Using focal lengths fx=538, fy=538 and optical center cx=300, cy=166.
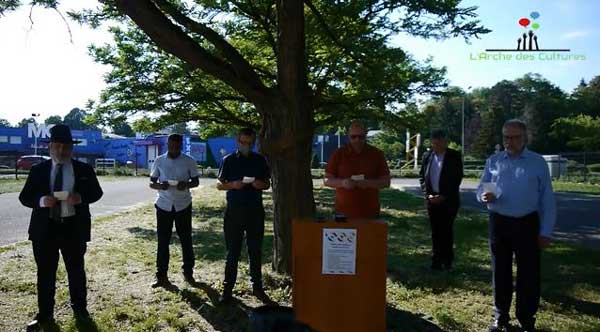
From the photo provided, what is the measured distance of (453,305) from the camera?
5883 millimetres

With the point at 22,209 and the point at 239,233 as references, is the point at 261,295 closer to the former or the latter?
the point at 239,233

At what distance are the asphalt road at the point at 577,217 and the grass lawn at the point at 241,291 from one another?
1357 mm

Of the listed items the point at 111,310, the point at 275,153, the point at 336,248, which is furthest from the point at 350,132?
the point at 111,310

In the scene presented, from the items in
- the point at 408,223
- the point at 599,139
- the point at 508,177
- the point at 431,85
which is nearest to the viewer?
the point at 508,177

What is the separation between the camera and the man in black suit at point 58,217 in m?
5.25

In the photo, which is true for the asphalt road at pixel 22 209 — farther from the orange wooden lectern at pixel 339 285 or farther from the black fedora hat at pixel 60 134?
the orange wooden lectern at pixel 339 285

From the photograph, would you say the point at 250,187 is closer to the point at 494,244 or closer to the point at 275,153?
the point at 275,153

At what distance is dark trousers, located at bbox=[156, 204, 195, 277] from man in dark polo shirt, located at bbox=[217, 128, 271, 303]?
115 cm

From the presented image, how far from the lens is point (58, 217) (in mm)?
5254

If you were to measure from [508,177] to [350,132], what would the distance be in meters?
1.71

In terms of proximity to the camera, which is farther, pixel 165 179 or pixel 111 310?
pixel 165 179

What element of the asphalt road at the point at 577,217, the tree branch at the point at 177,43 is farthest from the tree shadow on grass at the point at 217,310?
the asphalt road at the point at 577,217

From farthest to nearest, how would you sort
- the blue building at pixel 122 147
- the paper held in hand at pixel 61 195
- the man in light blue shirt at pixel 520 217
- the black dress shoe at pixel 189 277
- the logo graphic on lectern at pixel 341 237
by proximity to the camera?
the blue building at pixel 122 147
the black dress shoe at pixel 189 277
the paper held in hand at pixel 61 195
the man in light blue shirt at pixel 520 217
the logo graphic on lectern at pixel 341 237

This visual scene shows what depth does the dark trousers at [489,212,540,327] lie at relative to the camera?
5023 mm
